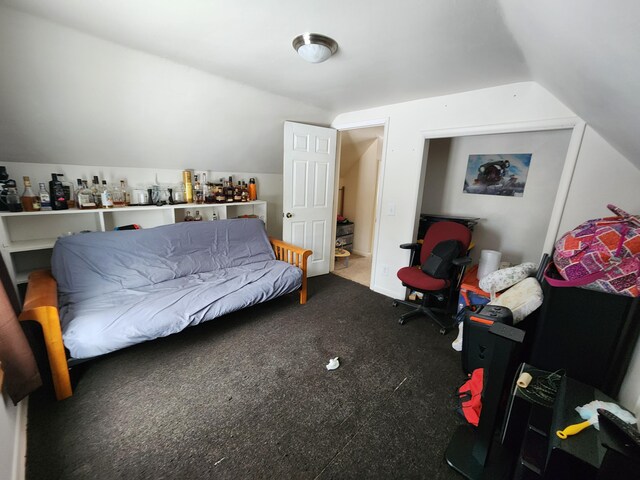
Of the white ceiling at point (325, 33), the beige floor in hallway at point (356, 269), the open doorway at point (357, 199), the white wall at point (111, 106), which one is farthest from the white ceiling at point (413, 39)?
the beige floor in hallway at point (356, 269)

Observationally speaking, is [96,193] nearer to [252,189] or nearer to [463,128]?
[252,189]

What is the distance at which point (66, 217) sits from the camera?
2266 millimetres

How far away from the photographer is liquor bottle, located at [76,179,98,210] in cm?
215

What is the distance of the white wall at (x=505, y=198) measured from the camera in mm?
2604

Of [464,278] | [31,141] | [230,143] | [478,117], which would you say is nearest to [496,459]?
[464,278]

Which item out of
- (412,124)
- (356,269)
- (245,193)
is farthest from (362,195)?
(245,193)

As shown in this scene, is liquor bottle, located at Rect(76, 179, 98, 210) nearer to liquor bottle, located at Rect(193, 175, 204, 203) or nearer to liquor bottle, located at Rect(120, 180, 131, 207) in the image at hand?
liquor bottle, located at Rect(120, 180, 131, 207)

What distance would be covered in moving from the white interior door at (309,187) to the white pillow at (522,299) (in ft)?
7.24

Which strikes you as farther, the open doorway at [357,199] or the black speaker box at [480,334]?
the open doorway at [357,199]

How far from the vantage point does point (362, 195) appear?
180 inches

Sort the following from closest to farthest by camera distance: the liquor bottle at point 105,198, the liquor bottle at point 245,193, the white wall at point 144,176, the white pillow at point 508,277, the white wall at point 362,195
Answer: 1. the white pillow at point 508,277
2. the white wall at point 144,176
3. the liquor bottle at point 105,198
4. the liquor bottle at point 245,193
5. the white wall at point 362,195

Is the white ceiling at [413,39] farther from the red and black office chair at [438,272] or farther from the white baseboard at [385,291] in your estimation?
the white baseboard at [385,291]

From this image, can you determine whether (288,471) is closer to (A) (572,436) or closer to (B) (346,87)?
(A) (572,436)

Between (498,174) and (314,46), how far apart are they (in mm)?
2454
